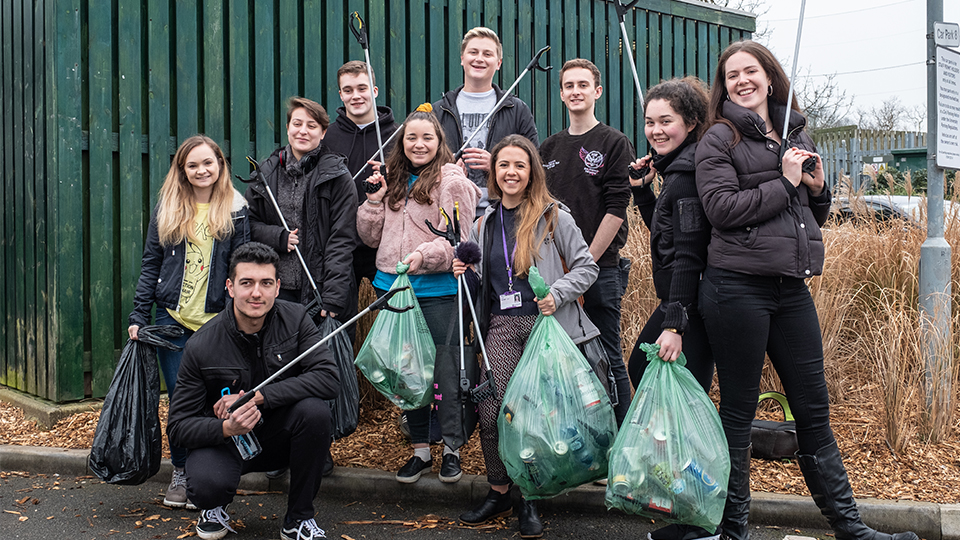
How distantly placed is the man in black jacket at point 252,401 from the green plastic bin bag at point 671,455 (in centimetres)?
138

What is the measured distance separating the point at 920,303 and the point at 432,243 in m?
2.87

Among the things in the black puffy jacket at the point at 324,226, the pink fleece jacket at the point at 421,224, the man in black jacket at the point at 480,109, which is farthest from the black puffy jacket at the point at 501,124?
the black puffy jacket at the point at 324,226

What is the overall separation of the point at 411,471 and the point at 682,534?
→ 4.87 ft

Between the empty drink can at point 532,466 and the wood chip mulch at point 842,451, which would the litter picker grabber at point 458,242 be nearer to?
the empty drink can at point 532,466

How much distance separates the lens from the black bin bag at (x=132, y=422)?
3.78 m

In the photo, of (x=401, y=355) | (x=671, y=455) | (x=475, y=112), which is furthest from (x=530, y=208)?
(x=671, y=455)

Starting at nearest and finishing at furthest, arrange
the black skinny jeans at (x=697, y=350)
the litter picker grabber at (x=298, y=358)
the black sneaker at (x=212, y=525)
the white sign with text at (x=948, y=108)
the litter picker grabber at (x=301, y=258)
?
the black skinny jeans at (x=697, y=350), the litter picker grabber at (x=298, y=358), the black sneaker at (x=212, y=525), the litter picker grabber at (x=301, y=258), the white sign with text at (x=948, y=108)

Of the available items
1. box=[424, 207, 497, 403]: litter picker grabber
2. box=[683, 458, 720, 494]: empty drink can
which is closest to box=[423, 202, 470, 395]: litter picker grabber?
box=[424, 207, 497, 403]: litter picker grabber

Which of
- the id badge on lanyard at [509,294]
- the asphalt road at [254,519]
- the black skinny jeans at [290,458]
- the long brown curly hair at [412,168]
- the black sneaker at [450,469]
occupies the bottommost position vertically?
the asphalt road at [254,519]

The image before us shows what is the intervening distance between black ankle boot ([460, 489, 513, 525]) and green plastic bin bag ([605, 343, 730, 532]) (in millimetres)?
756

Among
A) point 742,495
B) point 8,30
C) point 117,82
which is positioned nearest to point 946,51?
point 742,495

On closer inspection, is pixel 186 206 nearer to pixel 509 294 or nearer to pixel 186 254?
pixel 186 254

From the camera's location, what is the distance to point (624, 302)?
221 inches

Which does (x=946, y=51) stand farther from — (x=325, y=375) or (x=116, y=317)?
(x=116, y=317)
